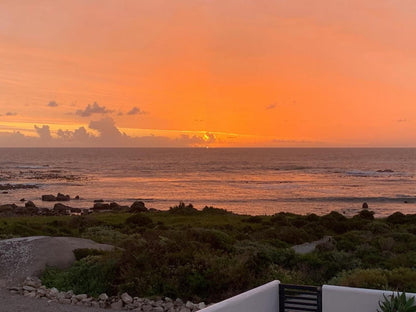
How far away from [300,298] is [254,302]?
80 centimetres

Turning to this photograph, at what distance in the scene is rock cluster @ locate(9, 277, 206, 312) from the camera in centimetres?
918

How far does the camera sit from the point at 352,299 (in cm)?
579

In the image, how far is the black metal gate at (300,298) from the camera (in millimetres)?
5969

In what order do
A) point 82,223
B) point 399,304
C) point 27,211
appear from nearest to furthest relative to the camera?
point 399,304
point 82,223
point 27,211

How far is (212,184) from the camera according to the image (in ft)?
227

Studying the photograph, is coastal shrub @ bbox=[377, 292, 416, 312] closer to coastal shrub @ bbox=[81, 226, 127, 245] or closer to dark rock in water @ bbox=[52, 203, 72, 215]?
coastal shrub @ bbox=[81, 226, 127, 245]

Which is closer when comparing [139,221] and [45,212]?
[139,221]

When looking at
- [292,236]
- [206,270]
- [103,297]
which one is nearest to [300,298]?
[206,270]

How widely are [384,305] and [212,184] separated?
63.6 meters

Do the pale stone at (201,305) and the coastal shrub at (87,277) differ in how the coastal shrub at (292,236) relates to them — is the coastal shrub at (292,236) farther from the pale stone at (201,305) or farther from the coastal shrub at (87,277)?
the pale stone at (201,305)

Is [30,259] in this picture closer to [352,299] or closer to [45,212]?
[352,299]

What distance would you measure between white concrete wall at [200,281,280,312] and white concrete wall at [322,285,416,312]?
66 cm

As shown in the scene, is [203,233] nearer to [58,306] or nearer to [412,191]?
[58,306]

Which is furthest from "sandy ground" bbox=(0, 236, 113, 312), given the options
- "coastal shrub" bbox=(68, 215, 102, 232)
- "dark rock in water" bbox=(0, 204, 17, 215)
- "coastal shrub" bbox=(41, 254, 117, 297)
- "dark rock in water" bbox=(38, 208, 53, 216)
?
"dark rock in water" bbox=(38, 208, 53, 216)
